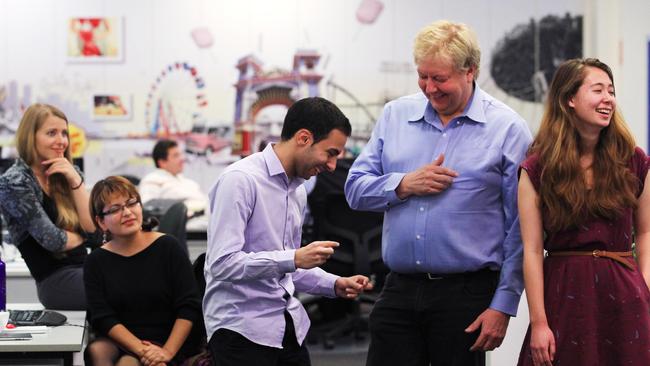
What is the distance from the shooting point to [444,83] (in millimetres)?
2176

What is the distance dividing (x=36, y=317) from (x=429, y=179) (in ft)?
5.17

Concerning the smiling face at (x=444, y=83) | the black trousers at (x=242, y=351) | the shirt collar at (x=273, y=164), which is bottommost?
the black trousers at (x=242, y=351)

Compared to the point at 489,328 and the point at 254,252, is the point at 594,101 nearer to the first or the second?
the point at 489,328

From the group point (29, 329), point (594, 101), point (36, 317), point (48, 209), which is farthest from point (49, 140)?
point (594, 101)

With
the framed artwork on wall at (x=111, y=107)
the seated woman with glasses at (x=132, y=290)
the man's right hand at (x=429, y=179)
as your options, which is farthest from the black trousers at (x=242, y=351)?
the framed artwork on wall at (x=111, y=107)

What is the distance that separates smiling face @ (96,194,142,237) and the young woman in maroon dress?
1516 millimetres

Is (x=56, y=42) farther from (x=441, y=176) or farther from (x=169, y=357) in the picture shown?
(x=441, y=176)

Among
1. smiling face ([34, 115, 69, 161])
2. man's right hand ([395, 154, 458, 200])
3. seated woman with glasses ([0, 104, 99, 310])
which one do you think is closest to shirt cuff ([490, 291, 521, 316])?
man's right hand ([395, 154, 458, 200])

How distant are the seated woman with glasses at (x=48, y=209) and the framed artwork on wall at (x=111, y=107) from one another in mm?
3284

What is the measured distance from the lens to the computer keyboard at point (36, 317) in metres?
3.05

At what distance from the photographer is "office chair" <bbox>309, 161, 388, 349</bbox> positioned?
5125 mm

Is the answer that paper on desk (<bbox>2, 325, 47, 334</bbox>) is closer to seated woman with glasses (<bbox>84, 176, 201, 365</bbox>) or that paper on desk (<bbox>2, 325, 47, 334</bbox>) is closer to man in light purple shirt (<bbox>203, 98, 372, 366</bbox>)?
seated woman with glasses (<bbox>84, 176, 201, 365</bbox>)

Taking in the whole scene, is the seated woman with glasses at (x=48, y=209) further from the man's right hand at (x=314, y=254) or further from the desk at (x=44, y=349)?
the man's right hand at (x=314, y=254)


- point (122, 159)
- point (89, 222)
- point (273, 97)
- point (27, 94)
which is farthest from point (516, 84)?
point (89, 222)
